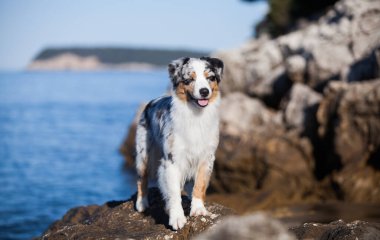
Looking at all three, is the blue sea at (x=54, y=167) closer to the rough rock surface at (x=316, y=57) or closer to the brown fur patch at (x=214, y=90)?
the rough rock surface at (x=316, y=57)

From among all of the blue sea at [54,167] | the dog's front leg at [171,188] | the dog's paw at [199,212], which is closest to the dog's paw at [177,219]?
the dog's front leg at [171,188]

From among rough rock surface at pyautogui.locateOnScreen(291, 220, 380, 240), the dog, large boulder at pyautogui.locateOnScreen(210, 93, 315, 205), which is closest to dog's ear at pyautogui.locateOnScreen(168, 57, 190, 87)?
the dog

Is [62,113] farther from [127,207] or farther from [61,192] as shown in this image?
[127,207]

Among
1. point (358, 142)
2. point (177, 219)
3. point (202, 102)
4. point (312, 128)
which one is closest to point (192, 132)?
point (202, 102)

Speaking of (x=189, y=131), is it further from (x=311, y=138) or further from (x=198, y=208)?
(x=311, y=138)

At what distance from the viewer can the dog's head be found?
23.1 ft

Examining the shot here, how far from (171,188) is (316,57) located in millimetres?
13976

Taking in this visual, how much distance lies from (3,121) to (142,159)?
44.6 metres

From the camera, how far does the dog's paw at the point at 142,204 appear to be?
26.2ft

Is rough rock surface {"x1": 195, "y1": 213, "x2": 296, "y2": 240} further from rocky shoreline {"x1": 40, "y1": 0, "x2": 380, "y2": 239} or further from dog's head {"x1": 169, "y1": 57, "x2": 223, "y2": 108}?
rocky shoreline {"x1": 40, "y1": 0, "x2": 380, "y2": 239}

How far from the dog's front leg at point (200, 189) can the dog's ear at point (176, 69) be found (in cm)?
117

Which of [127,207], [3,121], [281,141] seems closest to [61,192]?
[281,141]

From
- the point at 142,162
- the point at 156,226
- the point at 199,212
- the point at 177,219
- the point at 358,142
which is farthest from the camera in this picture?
the point at 358,142

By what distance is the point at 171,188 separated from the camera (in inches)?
285
